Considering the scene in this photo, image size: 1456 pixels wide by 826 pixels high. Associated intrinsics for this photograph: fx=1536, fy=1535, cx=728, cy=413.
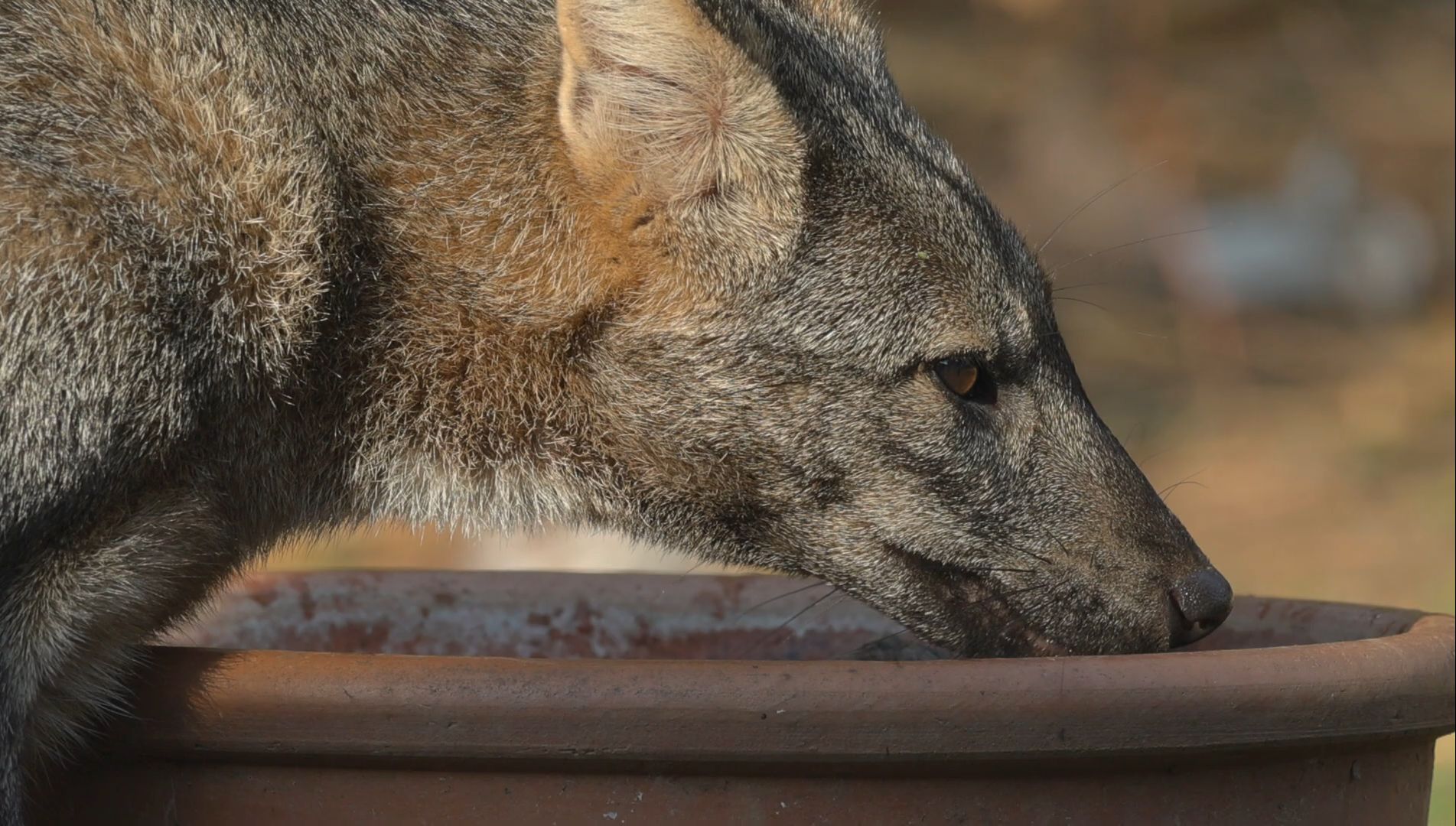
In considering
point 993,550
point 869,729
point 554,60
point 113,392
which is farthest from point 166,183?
point 993,550

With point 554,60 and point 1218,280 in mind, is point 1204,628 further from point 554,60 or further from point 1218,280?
point 1218,280

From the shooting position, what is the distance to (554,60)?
3.34m

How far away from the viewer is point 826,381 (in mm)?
3182

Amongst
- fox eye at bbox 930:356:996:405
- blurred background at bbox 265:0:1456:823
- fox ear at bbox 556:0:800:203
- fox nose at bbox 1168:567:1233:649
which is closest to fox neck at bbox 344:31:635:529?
fox ear at bbox 556:0:800:203

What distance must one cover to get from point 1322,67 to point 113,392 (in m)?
13.9

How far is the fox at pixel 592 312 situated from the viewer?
2883 mm

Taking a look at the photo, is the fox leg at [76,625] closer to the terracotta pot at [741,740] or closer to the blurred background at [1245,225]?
the terracotta pot at [741,740]

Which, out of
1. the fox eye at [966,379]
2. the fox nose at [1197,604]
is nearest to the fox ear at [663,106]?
the fox eye at [966,379]

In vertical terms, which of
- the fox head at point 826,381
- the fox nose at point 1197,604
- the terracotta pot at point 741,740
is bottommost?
the terracotta pot at point 741,740

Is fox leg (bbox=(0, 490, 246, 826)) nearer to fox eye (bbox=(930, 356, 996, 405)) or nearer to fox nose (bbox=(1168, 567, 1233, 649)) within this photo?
fox eye (bbox=(930, 356, 996, 405))

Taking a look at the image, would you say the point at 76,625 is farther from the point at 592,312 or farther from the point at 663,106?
the point at 663,106

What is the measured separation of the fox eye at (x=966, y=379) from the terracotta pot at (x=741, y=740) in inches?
33.3

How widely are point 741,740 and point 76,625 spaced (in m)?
1.17

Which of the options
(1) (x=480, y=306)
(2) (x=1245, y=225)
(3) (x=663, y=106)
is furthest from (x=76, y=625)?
(2) (x=1245, y=225)
